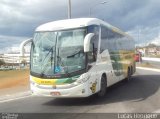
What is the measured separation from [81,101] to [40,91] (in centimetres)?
196

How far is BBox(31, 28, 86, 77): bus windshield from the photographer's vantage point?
517 inches

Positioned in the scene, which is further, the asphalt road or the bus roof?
the bus roof

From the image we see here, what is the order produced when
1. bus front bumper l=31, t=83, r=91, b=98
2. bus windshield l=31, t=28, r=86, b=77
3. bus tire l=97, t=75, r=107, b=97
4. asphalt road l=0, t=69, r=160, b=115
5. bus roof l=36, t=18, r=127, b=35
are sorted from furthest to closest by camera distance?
bus tire l=97, t=75, r=107, b=97 < bus roof l=36, t=18, r=127, b=35 < bus windshield l=31, t=28, r=86, b=77 < bus front bumper l=31, t=83, r=91, b=98 < asphalt road l=0, t=69, r=160, b=115

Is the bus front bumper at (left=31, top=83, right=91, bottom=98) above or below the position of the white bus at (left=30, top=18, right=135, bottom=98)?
below

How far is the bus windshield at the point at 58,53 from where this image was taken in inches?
517

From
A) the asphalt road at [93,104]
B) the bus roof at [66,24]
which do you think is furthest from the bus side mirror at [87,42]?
the asphalt road at [93,104]

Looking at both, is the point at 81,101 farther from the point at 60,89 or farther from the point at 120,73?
the point at 120,73

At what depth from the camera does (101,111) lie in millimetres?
11633

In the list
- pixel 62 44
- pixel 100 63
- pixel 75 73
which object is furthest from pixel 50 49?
pixel 100 63

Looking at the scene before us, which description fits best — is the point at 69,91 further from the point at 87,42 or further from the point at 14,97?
the point at 14,97

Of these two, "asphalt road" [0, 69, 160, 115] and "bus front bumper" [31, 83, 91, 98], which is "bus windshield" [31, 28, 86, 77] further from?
"asphalt road" [0, 69, 160, 115]

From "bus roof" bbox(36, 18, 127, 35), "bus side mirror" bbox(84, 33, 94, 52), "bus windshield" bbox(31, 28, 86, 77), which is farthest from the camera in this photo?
"bus roof" bbox(36, 18, 127, 35)

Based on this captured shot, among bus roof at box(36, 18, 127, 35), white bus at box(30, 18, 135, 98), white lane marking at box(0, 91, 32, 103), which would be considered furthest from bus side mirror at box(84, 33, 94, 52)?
white lane marking at box(0, 91, 32, 103)

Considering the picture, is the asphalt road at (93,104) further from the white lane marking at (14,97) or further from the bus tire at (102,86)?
the white lane marking at (14,97)
